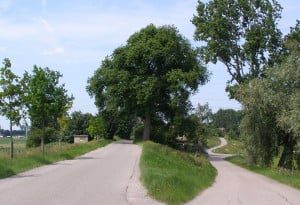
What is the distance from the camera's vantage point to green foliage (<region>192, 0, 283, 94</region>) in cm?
5181

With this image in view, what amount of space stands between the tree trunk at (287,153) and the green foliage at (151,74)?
2258cm

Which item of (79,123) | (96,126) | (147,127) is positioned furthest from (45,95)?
(79,123)

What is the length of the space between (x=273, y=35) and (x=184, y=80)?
620 inches

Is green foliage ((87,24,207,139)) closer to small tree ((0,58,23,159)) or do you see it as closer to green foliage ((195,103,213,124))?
green foliage ((195,103,213,124))

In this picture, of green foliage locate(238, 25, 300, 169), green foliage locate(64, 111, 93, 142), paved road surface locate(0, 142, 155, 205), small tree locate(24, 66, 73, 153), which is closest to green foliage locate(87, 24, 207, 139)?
green foliage locate(238, 25, 300, 169)

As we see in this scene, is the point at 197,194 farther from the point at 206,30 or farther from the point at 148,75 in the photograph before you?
the point at 148,75

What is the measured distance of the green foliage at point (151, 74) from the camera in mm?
67062

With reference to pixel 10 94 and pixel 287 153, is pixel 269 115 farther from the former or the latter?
pixel 10 94

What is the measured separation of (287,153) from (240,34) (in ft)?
49.0

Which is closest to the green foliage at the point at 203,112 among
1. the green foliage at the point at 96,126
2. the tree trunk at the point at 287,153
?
the green foliage at the point at 96,126

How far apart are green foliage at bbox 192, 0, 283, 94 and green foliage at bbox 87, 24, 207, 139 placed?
11.0 metres

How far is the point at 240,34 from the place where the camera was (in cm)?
5375

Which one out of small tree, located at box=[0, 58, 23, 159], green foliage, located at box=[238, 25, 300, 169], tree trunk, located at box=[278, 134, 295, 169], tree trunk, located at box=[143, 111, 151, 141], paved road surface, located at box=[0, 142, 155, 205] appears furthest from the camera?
tree trunk, located at box=[143, 111, 151, 141]

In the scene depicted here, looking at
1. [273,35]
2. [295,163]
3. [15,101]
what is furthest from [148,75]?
[15,101]
